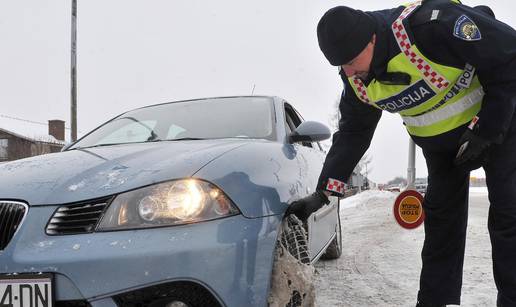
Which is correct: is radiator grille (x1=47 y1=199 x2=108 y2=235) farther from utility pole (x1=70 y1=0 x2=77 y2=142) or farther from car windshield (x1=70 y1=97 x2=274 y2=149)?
utility pole (x1=70 y1=0 x2=77 y2=142)

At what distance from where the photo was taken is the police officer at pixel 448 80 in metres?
1.78

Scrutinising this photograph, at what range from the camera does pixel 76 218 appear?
1.57 metres

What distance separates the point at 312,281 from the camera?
1918 mm

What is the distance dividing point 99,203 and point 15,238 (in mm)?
294

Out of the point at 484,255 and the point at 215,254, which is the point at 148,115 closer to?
the point at 215,254

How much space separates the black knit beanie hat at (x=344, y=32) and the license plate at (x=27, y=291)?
4.39 feet

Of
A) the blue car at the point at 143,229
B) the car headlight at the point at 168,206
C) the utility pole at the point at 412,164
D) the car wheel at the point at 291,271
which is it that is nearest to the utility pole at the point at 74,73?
the utility pole at the point at 412,164

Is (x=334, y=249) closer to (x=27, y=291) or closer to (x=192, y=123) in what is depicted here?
(x=192, y=123)

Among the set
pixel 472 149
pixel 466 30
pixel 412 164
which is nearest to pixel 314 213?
pixel 472 149

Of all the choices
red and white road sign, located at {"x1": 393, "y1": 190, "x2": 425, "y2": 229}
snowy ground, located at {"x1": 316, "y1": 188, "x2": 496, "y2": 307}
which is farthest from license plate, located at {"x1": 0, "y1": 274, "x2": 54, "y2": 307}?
red and white road sign, located at {"x1": 393, "y1": 190, "x2": 425, "y2": 229}

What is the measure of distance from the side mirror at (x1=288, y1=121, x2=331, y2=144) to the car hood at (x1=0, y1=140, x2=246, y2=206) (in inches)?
26.1

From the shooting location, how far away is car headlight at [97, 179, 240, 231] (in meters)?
1.57

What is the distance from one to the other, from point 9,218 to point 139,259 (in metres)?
0.53

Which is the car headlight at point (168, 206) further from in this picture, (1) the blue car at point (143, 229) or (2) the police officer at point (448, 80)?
(2) the police officer at point (448, 80)
